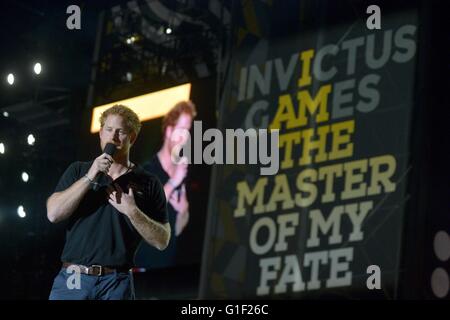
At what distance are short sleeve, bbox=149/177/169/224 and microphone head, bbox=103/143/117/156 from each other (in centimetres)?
23

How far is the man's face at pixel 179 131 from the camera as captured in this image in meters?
9.70

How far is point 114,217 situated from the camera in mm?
3324

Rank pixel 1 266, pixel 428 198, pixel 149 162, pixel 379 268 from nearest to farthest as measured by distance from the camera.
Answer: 1. pixel 428 198
2. pixel 379 268
3. pixel 149 162
4. pixel 1 266

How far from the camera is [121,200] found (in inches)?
130

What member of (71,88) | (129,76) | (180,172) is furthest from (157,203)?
(129,76)

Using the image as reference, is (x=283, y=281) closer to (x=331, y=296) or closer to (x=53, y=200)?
(x=331, y=296)

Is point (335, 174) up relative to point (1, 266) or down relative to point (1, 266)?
up

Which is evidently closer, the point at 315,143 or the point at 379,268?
the point at 379,268

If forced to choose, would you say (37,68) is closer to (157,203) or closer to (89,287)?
(157,203)

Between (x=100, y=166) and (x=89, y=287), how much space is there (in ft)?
1.58

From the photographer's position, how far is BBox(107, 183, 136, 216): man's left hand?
3.27 meters

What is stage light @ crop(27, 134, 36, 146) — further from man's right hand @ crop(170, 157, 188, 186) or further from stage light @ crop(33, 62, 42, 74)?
man's right hand @ crop(170, 157, 188, 186)
